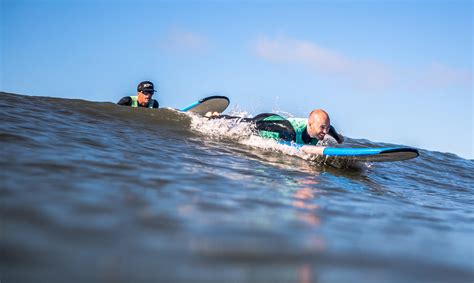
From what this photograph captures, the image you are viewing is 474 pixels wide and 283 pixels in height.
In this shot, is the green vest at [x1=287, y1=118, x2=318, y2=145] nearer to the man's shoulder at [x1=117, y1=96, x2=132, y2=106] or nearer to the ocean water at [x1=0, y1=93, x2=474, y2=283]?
the ocean water at [x1=0, y1=93, x2=474, y2=283]

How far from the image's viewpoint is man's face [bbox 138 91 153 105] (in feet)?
38.2

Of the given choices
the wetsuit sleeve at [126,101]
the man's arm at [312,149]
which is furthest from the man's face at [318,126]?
the wetsuit sleeve at [126,101]

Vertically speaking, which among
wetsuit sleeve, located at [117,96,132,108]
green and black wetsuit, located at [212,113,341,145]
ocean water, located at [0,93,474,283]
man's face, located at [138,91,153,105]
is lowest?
ocean water, located at [0,93,474,283]

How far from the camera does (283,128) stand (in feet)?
29.9

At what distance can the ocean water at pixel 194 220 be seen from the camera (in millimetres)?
2230

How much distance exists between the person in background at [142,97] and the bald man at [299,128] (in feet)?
10.1

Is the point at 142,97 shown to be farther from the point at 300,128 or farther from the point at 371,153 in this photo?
the point at 371,153

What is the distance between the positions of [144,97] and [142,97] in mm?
56

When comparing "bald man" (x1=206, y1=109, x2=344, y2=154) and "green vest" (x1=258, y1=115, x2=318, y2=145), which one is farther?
"green vest" (x1=258, y1=115, x2=318, y2=145)

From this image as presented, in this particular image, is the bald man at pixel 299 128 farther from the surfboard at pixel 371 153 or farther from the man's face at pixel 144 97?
the man's face at pixel 144 97

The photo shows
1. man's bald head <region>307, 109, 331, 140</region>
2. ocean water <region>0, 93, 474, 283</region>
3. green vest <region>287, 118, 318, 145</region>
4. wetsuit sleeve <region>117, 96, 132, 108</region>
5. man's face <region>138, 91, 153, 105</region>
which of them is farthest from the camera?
man's face <region>138, 91, 153, 105</region>

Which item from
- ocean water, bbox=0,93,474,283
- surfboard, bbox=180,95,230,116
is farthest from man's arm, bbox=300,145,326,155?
surfboard, bbox=180,95,230,116

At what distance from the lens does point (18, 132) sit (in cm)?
571

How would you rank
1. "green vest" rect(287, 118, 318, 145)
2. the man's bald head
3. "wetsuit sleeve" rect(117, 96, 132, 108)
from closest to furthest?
the man's bald head
"green vest" rect(287, 118, 318, 145)
"wetsuit sleeve" rect(117, 96, 132, 108)
